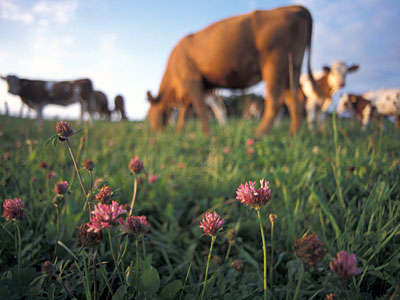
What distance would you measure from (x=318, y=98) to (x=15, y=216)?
7610 mm

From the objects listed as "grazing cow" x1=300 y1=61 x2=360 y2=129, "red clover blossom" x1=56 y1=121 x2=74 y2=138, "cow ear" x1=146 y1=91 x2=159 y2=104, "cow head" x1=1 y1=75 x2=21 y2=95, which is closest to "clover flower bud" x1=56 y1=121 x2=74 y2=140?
"red clover blossom" x1=56 y1=121 x2=74 y2=138

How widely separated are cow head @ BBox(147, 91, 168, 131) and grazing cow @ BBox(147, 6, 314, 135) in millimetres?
1455

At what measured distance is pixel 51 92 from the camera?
8.41m

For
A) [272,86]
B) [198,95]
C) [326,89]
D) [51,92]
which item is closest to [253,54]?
[272,86]

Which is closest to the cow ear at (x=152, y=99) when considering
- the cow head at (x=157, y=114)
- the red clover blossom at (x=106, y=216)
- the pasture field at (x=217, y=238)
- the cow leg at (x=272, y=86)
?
the cow head at (x=157, y=114)

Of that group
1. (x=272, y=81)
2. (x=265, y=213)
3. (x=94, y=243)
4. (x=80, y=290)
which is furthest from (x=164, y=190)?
(x=272, y=81)

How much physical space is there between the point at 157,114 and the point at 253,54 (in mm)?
3066

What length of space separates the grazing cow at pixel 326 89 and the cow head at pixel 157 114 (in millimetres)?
3888

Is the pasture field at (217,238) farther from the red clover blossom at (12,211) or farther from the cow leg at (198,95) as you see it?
the cow leg at (198,95)

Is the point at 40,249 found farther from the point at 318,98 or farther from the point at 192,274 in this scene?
the point at 318,98

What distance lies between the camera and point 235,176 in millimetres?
1932

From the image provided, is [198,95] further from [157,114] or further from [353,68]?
[353,68]

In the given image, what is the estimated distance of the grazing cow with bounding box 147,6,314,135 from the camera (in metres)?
3.59

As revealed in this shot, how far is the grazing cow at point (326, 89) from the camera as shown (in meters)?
6.32
